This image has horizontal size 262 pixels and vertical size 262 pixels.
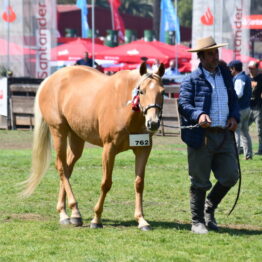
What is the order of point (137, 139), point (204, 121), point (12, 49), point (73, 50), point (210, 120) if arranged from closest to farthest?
1. point (204, 121)
2. point (210, 120)
3. point (137, 139)
4. point (12, 49)
5. point (73, 50)

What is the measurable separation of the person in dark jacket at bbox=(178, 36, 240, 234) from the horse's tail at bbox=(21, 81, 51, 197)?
2482 millimetres

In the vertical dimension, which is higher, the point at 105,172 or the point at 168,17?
the point at 105,172

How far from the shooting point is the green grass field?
309 inches

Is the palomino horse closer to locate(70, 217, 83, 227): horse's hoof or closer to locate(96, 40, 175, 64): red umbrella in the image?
locate(70, 217, 83, 227): horse's hoof

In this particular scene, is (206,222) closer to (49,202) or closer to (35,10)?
(49,202)

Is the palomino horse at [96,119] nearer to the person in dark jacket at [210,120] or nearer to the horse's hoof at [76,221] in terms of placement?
the horse's hoof at [76,221]

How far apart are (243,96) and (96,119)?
7588 millimetres

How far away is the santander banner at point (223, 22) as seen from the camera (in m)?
29.5

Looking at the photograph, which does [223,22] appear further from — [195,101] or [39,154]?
[195,101]

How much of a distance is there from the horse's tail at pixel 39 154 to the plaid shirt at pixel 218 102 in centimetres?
283

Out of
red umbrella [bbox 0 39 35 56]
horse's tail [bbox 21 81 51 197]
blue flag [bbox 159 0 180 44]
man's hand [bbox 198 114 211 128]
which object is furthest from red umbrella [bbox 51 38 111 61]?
man's hand [bbox 198 114 211 128]

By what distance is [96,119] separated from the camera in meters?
9.67

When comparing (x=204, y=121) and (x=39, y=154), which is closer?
(x=204, y=121)

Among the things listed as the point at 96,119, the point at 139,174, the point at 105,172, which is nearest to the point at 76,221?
the point at 105,172
